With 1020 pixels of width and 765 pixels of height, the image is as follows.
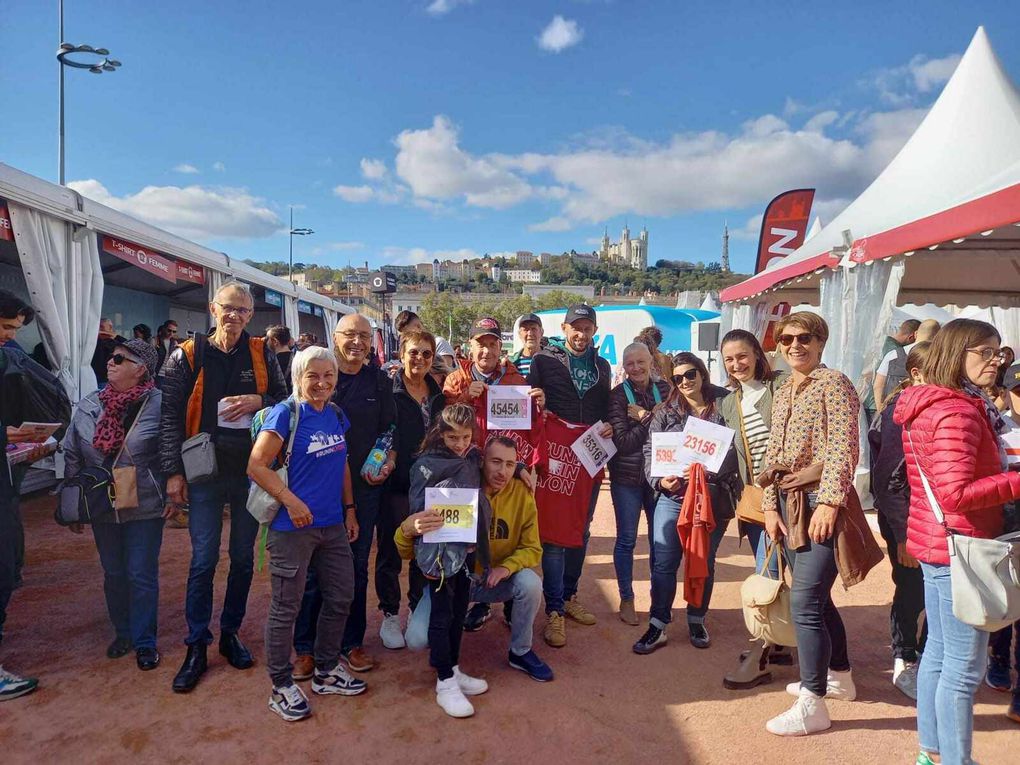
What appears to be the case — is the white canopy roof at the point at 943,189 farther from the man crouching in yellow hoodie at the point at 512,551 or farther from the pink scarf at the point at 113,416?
the pink scarf at the point at 113,416

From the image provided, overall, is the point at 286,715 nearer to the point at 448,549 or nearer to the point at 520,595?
the point at 448,549

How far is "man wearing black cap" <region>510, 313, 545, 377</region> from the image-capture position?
448 cm

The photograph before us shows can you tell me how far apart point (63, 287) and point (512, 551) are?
5.68m

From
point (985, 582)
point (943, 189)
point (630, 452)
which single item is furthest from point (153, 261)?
point (943, 189)

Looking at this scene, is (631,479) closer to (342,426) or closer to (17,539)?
(342,426)

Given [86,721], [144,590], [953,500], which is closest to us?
[953,500]

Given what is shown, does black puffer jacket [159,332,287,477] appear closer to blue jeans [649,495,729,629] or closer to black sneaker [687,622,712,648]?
blue jeans [649,495,729,629]

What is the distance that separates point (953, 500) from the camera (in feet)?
6.84

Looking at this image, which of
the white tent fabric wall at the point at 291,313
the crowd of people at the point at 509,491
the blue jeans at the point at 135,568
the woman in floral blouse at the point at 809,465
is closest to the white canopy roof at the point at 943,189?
the crowd of people at the point at 509,491

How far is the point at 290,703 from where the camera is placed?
2781mm

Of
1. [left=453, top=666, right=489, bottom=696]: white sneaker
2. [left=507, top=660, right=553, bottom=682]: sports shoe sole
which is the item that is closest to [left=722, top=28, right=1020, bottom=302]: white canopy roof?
[left=507, top=660, right=553, bottom=682]: sports shoe sole

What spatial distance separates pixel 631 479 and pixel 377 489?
64.1 inches


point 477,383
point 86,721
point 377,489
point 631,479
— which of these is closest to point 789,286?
point 631,479

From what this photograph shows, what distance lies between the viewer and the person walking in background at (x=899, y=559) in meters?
3.03
